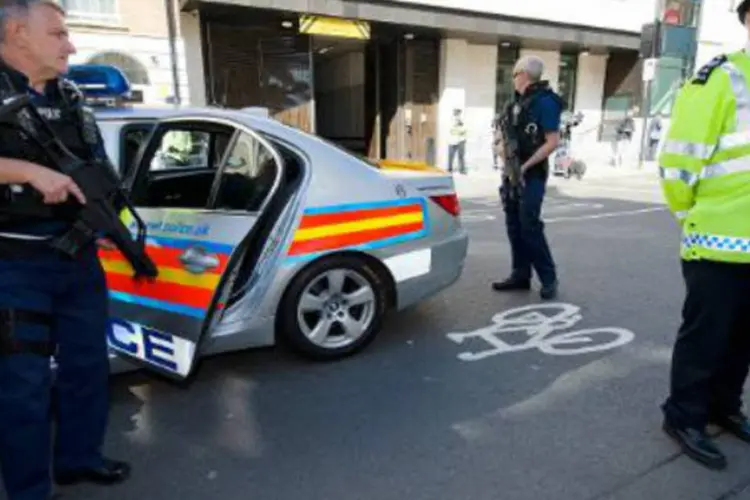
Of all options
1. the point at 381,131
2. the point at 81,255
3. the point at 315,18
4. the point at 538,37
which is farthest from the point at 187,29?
the point at 81,255

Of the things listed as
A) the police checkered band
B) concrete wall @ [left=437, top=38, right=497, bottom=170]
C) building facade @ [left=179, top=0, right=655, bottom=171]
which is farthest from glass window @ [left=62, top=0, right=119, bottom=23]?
the police checkered band

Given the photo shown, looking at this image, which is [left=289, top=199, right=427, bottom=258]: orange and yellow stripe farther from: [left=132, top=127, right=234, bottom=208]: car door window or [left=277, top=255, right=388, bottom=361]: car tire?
[left=132, top=127, right=234, bottom=208]: car door window

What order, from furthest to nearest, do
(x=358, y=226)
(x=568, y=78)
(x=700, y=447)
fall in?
(x=568, y=78) → (x=358, y=226) → (x=700, y=447)

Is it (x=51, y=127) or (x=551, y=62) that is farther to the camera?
(x=551, y=62)

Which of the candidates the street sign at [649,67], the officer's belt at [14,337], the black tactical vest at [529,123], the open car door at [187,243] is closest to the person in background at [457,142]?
the street sign at [649,67]

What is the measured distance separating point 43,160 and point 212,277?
3.71 feet

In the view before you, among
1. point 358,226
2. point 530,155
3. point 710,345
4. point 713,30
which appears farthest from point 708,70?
point 713,30

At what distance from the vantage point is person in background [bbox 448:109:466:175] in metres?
16.2

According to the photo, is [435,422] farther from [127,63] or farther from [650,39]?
[650,39]

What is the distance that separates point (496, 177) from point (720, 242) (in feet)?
46.9

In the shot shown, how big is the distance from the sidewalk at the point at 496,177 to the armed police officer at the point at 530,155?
6.71 m

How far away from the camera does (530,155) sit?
457cm

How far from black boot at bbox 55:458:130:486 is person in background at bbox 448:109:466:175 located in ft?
48.0

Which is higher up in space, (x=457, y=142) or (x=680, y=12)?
(x=680, y=12)
